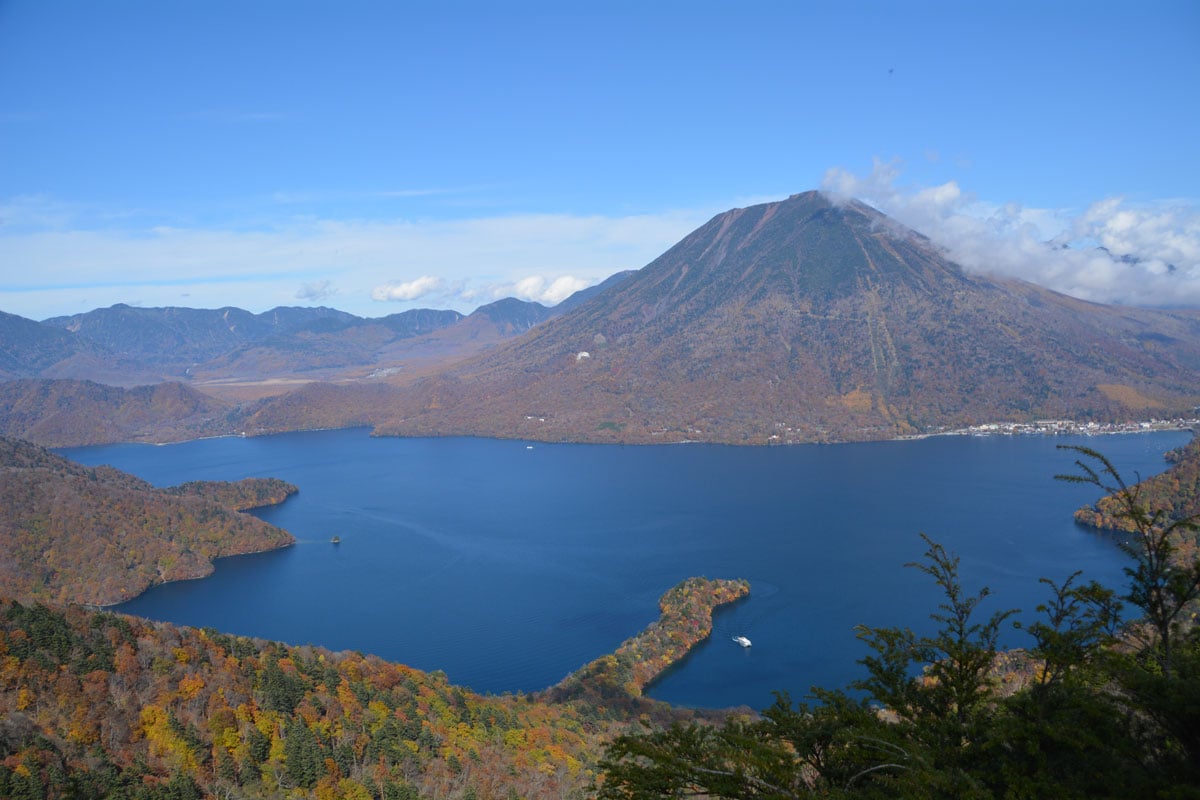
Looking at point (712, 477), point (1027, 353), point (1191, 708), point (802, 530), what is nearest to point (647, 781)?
point (1191, 708)

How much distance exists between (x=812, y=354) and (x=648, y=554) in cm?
7968

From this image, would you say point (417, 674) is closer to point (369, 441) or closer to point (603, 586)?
point (603, 586)

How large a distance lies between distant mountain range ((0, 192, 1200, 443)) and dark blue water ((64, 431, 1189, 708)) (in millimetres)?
17900

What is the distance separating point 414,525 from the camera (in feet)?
197

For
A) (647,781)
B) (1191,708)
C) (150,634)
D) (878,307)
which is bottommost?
(150,634)

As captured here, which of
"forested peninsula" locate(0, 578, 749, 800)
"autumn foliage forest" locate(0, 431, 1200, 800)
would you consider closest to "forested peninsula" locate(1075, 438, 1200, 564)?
"autumn foliage forest" locate(0, 431, 1200, 800)

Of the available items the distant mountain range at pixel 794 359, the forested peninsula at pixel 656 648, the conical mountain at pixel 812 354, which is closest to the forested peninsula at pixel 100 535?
the forested peninsula at pixel 656 648

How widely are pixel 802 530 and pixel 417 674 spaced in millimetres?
33005

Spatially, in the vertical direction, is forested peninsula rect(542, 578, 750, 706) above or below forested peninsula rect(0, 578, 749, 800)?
below

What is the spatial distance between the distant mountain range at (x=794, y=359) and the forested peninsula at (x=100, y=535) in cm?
5341

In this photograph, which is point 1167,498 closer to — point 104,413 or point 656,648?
point 656,648

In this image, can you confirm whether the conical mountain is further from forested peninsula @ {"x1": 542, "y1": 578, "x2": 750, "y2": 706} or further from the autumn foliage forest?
→ the autumn foliage forest

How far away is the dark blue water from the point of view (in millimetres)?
35188

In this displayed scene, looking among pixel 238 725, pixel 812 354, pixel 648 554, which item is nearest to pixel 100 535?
pixel 648 554
